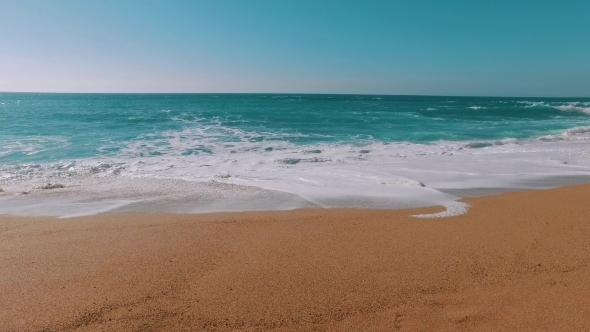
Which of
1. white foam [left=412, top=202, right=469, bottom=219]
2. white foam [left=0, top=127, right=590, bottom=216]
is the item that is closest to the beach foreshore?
white foam [left=412, top=202, right=469, bottom=219]

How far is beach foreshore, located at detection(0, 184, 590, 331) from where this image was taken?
2.88 meters

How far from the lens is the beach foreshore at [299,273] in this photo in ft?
9.45

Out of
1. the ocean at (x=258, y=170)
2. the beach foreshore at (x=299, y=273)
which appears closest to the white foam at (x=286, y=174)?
the ocean at (x=258, y=170)

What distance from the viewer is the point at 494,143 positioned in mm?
15875

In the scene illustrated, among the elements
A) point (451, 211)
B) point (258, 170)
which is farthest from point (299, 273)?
point (258, 170)

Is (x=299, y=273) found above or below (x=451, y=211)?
below

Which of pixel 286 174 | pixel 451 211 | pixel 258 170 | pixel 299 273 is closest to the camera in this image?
pixel 299 273

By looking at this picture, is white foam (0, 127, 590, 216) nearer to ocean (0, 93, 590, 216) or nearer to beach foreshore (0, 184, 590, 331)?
ocean (0, 93, 590, 216)

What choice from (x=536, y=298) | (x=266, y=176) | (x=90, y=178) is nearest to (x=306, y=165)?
(x=266, y=176)

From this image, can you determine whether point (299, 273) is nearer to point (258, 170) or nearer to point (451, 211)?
point (451, 211)

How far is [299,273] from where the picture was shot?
3.57 m

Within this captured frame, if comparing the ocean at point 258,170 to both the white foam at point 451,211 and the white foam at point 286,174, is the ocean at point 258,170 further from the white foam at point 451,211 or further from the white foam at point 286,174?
the white foam at point 451,211

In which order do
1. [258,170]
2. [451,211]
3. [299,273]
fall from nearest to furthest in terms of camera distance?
1. [299,273]
2. [451,211]
3. [258,170]

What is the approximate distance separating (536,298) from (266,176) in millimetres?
6612
